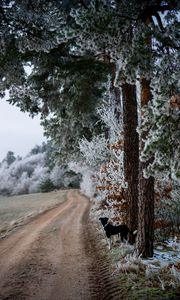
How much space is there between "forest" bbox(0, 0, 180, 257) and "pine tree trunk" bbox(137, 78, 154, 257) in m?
0.03

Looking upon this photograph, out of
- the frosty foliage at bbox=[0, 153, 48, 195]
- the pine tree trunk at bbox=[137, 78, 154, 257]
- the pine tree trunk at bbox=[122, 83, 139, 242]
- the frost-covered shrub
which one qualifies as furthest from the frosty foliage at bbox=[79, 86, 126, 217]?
the frosty foliage at bbox=[0, 153, 48, 195]

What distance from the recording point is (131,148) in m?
12.2

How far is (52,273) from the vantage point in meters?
9.89

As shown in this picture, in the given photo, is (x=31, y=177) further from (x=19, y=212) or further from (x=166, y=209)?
(x=166, y=209)

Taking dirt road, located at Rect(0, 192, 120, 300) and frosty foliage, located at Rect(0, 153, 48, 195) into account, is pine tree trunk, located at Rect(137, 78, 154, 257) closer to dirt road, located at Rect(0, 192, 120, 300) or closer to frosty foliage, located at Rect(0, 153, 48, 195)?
dirt road, located at Rect(0, 192, 120, 300)

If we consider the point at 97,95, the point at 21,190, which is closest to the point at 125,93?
the point at 97,95

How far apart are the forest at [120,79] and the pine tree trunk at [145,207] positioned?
0.03 metres

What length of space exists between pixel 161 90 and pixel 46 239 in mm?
10131

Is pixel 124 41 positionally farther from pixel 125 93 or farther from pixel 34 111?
pixel 34 111

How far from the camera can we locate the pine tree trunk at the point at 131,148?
12055mm

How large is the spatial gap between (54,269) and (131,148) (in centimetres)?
433

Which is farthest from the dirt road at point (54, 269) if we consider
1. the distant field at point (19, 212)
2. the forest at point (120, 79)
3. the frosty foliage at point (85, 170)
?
the frosty foliage at point (85, 170)

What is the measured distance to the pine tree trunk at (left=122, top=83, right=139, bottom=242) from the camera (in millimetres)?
12055

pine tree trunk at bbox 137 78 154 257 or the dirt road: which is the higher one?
pine tree trunk at bbox 137 78 154 257
